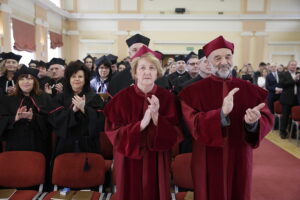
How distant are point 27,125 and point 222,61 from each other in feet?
8.39

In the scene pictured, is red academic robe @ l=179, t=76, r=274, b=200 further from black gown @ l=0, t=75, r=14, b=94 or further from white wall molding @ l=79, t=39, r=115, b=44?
white wall molding @ l=79, t=39, r=115, b=44

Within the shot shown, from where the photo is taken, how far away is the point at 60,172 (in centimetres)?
294

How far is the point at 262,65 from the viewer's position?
10.7 meters

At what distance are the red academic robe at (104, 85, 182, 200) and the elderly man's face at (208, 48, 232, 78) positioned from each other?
49 cm

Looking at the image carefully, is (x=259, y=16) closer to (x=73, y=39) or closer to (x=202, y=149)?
(x=73, y=39)

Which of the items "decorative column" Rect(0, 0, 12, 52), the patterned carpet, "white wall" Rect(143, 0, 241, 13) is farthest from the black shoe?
"white wall" Rect(143, 0, 241, 13)

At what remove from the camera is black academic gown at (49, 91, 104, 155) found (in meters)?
3.14

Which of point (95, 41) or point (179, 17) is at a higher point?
point (179, 17)

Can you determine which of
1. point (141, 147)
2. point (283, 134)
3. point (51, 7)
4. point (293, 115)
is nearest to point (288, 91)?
point (293, 115)

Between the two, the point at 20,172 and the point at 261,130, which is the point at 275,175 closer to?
the point at 261,130

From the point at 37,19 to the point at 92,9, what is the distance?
474cm

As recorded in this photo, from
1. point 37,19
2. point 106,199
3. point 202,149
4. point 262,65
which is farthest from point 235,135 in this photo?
point 37,19

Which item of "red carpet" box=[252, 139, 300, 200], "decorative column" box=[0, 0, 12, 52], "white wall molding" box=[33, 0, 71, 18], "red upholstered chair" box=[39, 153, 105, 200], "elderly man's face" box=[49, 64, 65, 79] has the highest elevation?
"white wall molding" box=[33, 0, 71, 18]

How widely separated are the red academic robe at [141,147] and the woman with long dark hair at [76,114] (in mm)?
799
